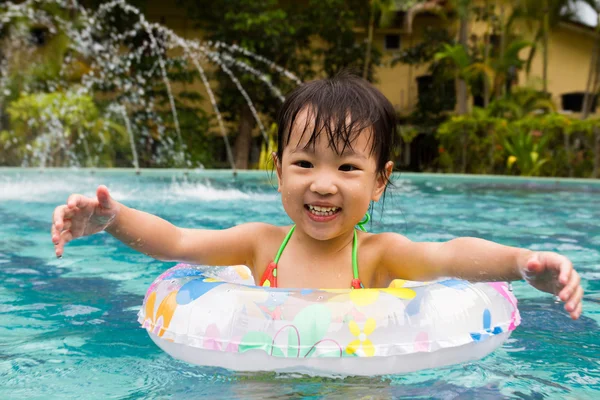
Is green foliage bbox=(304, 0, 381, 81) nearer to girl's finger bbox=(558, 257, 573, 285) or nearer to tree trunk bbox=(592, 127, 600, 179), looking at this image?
tree trunk bbox=(592, 127, 600, 179)

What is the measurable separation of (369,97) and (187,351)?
98 centimetres

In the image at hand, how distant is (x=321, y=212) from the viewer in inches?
92.5

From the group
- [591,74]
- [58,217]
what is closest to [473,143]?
[591,74]

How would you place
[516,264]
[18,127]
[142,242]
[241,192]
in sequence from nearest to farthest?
1. [516,264]
2. [142,242]
3. [241,192]
4. [18,127]

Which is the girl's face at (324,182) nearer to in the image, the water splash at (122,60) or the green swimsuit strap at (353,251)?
the green swimsuit strap at (353,251)

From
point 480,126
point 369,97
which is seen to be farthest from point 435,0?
point 369,97

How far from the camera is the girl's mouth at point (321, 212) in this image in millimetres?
2340

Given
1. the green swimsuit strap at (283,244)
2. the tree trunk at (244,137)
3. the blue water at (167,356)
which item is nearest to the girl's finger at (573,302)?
the blue water at (167,356)

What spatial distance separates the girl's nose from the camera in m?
2.27

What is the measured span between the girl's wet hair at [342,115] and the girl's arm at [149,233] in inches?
13.8

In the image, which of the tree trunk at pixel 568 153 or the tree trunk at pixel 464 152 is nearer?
the tree trunk at pixel 568 153

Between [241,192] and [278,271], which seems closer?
[278,271]

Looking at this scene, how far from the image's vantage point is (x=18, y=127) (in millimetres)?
13133

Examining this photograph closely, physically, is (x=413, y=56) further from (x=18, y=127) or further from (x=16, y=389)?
(x=16, y=389)
